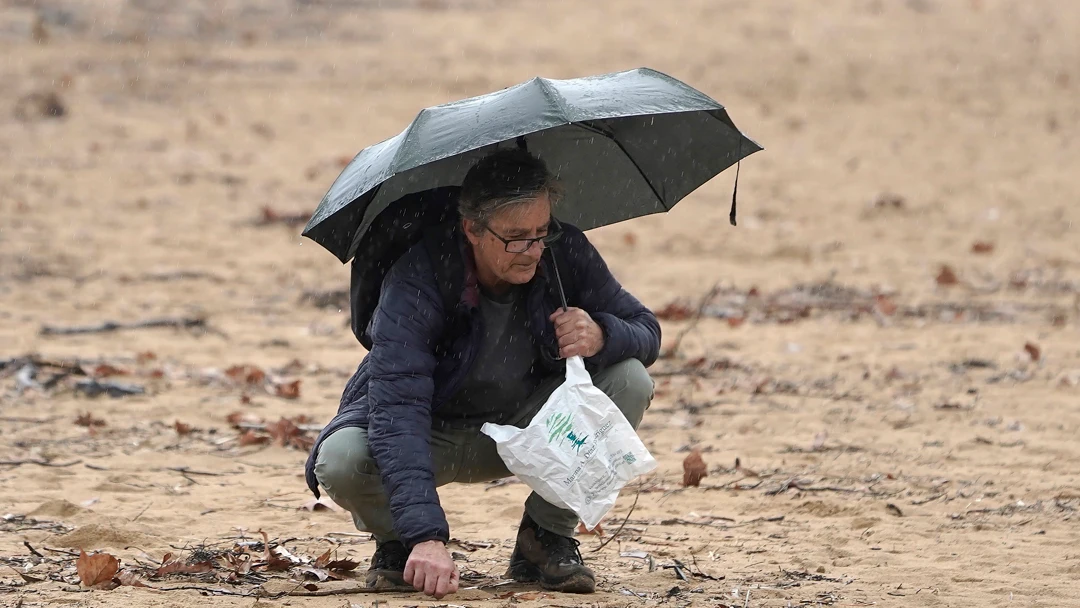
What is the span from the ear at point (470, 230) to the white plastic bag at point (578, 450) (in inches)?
18.5

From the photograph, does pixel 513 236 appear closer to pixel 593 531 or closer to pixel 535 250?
pixel 535 250

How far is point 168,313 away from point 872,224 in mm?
6436

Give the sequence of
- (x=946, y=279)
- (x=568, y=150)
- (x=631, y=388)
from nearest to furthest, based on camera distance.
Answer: (x=631, y=388) < (x=568, y=150) < (x=946, y=279)

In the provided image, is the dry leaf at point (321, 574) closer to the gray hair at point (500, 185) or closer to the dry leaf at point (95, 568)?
the dry leaf at point (95, 568)

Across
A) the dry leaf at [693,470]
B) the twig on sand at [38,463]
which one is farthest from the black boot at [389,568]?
the twig on sand at [38,463]

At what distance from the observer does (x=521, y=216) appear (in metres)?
3.74

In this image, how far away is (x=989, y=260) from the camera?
35.4 feet

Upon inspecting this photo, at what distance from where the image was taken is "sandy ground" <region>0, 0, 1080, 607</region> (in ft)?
15.1

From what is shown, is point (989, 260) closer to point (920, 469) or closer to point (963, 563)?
point (920, 469)

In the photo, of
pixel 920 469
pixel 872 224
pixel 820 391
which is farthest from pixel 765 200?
pixel 920 469

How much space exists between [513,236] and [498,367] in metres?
0.44

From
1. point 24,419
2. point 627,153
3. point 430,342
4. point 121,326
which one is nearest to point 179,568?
point 430,342

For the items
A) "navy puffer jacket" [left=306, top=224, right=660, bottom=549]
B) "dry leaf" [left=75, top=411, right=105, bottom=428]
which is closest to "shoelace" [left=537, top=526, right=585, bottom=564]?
"navy puffer jacket" [left=306, top=224, right=660, bottom=549]

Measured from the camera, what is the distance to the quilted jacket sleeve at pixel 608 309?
3988mm
